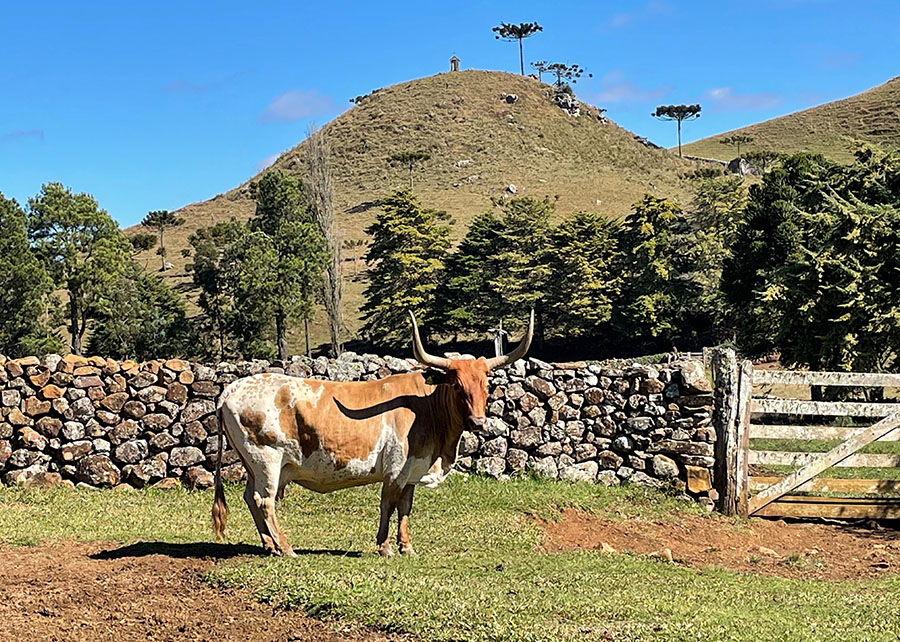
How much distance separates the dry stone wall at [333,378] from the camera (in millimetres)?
12359

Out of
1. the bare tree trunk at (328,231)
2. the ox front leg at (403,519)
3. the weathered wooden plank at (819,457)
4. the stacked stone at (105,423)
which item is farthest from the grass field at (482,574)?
the bare tree trunk at (328,231)

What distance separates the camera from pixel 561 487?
1230cm

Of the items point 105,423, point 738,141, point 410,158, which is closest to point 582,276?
point 410,158

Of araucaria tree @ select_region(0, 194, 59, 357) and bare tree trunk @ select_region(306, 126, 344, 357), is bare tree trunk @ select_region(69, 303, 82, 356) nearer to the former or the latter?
araucaria tree @ select_region(0, 194, 59, 357)

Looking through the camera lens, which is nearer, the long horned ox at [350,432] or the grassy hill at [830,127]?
the long horned ox at [350,432]

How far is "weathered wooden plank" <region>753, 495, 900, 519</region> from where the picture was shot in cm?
1174

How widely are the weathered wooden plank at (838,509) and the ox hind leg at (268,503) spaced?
6.89 m

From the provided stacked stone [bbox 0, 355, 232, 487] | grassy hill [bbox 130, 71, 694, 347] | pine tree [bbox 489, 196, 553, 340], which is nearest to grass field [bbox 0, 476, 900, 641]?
stacked stone [bbox 0, 355, 232, 487]

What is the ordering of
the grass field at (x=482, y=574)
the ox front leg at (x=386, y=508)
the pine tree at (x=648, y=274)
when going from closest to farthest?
the grass field at (x=482, y=574), the ox front leg at (x=386, y=508), the pine tree at (x=648, y=274)

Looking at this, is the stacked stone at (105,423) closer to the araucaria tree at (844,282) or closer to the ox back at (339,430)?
the ox back at (339,430)

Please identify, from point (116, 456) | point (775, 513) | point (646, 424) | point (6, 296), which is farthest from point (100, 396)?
point (6, 296)

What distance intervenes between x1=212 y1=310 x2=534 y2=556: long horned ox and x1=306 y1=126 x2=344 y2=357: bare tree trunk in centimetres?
4206

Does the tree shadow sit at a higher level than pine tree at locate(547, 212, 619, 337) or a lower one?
lower

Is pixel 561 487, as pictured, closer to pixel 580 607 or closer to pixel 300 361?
pixel 300 361
